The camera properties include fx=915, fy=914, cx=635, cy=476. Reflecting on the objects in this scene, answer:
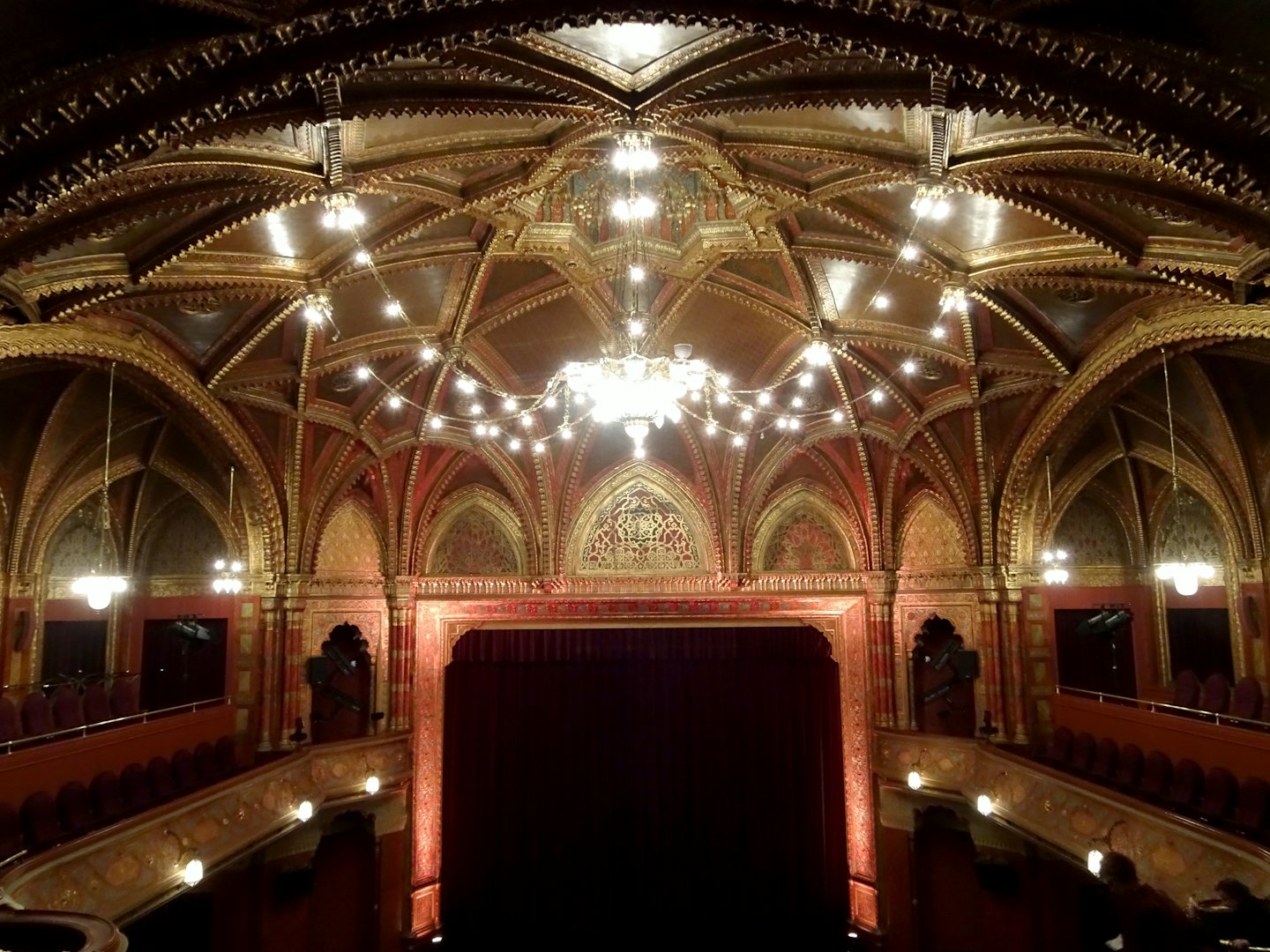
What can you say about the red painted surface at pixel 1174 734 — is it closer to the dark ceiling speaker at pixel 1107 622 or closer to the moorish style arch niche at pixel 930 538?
the dark ceiling speaker at pixel 1107 622

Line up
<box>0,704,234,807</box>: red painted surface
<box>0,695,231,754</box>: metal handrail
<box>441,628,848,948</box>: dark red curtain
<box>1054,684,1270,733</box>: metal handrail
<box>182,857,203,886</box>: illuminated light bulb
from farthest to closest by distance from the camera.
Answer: <box>441,628,848,948</box>: dark red curtain
<box>1054,684,1270,733</box>: metal handrail
<box>0,695,231,754</box>: metal handrail
<box>182,857,203,886</box>: illuminated light bulb
<box>0,704,234,807</box>: red painted surface

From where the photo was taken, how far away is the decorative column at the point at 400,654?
1594 cm

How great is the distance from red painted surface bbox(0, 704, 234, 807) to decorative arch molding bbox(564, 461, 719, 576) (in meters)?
6.37

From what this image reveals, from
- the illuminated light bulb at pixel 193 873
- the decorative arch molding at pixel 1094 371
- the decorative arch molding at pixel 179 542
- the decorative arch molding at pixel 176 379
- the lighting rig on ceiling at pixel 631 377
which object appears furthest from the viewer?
the decorative arch molding at pixel 179 542

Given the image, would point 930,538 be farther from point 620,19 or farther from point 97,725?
point 97,725

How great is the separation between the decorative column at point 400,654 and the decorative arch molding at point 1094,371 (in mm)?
10021

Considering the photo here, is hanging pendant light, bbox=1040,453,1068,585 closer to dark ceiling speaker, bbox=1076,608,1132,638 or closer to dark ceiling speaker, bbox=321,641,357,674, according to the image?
dark ceiling speaker, bbox=1076,608,1132,638

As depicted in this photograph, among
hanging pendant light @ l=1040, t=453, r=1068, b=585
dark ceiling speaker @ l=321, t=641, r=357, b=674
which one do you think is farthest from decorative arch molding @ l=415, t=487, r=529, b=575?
hanging pendant light @ l=1040, t=453, r=1068, b=585

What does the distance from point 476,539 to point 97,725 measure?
728 cm

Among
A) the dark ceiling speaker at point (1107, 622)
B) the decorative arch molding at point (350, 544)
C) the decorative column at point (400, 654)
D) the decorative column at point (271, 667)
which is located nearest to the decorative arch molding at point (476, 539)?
the decorative column at point (400, 654)

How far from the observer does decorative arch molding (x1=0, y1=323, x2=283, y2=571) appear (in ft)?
29.8

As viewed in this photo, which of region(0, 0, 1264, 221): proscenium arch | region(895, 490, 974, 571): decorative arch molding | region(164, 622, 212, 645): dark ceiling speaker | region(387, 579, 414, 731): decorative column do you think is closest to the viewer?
region(0, 0, 1264, 221): proscenium arch

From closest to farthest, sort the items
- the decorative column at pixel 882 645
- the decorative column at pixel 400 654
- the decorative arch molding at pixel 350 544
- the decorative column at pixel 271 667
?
the decorative column at pixel 271 667
the decorative arch molding at pixel 350 544
the decorative column at pixel 882 645
the decorative column at pixel 400 654

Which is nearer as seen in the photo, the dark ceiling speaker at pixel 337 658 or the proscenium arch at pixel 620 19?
the proscenium arch at pixel 620 19
